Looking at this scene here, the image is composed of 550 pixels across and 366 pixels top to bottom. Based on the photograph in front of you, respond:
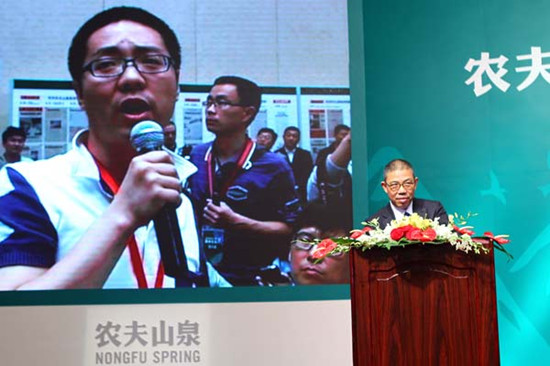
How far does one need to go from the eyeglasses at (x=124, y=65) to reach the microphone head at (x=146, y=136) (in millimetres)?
307

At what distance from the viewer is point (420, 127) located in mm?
4527

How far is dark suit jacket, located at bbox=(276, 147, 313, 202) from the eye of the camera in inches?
166

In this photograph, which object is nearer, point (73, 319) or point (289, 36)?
point (73, 319)

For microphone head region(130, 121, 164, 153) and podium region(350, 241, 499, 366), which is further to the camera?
microphone head region(130, 121, 164, 153)

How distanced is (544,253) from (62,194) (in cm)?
287

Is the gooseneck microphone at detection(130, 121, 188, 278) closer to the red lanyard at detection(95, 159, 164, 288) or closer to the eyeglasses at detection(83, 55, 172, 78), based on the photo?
the red lanyard at detection(95, 159, 164, 288)

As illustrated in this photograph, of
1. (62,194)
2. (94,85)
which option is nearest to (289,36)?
(94,85)

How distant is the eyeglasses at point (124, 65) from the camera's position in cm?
411

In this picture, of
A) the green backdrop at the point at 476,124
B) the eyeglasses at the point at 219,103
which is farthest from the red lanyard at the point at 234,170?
the green backdrop at the point at 476,124

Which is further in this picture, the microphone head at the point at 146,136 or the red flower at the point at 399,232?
the microphone head at the point at 146,136

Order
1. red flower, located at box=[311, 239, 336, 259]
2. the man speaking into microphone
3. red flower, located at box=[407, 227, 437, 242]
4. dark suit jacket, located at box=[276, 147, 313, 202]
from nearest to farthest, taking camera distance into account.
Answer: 1. red flower, located at box=[407, 227, 437, 242]
2. red flower, located at box=[311, 239, 336, 259]
3. the man speaking into microphone
4. dark suit jacket, located at box=[276, 147, 313, 202]

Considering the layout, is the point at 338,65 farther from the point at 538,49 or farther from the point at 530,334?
the point at 530,334

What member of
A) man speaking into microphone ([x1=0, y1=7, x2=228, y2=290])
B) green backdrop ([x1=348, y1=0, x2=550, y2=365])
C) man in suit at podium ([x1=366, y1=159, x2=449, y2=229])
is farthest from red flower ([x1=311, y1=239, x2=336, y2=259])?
green backdrop ([x1=348, y1=0, x2=550, y2=365])

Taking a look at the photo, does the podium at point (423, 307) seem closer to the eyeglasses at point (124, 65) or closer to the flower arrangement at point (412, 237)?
the flower arrangement at point (412, 237)
